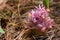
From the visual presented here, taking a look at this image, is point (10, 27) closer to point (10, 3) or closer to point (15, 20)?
point (15, 20)

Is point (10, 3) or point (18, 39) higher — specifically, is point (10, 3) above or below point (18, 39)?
above

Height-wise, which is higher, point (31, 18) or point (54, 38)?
point (31, 18)

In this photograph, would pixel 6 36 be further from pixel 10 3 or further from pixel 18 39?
pixel 10 3

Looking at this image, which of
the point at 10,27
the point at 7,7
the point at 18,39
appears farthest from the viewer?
the point at 7,7

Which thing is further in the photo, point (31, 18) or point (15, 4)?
point (15, 4)

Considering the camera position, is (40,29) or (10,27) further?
(10,27)

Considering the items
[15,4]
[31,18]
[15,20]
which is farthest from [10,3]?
[31,18]

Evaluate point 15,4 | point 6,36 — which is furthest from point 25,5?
point 6,36

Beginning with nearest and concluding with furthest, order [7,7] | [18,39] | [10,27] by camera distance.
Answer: [18,39], [10,27], [7,7]

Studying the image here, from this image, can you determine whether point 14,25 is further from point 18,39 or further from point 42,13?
point 42,13
